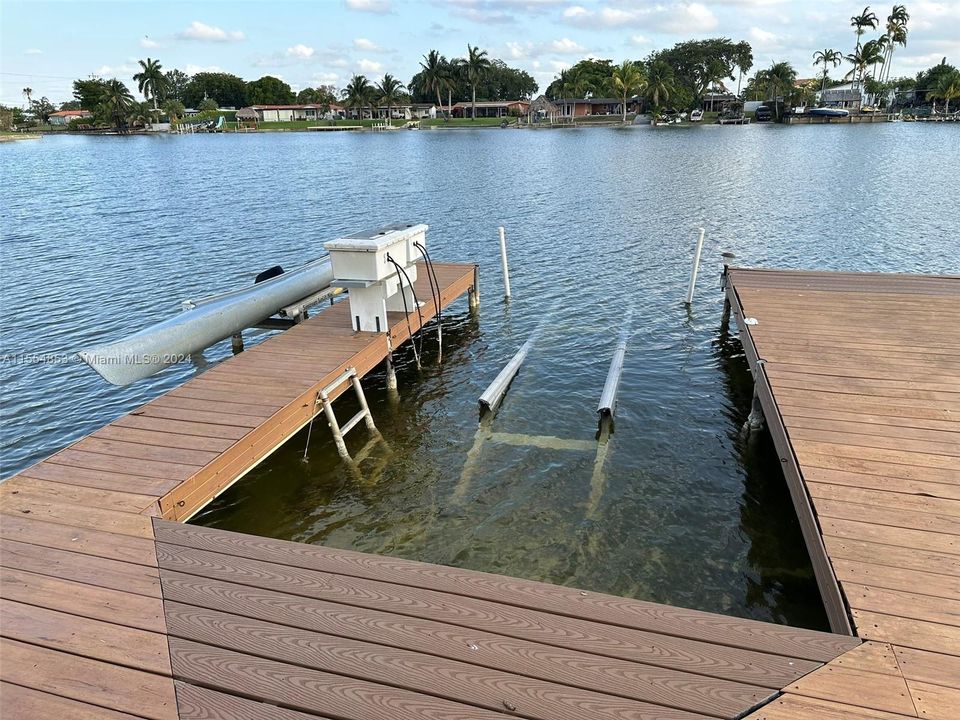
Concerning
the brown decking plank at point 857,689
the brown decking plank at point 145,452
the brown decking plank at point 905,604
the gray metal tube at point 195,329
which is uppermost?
the gray metal tube at point 195,329

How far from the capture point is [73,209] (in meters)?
27.8

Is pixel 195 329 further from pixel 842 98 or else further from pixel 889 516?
pixel 842 98

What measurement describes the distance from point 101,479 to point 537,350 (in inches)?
311

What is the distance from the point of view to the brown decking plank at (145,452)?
5977 mm

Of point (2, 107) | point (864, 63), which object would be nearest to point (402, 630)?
point (864, 63)

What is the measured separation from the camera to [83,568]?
4.45 m

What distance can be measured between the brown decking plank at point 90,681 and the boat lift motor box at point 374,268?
20.0 ft

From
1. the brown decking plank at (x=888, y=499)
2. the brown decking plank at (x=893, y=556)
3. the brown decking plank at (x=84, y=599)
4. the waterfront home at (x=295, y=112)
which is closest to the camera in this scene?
the brown decking plank at (x=84, y=599)

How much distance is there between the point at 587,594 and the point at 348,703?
1.76 m

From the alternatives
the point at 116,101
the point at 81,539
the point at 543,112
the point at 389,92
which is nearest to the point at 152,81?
the point at 116,101

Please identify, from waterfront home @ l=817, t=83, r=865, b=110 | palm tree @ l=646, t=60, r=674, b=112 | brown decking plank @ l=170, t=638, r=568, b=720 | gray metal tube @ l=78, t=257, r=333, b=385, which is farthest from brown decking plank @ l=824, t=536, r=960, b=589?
waterfront home @ l=817, t=83, r=865, b=110

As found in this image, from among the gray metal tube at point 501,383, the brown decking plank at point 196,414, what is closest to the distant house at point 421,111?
the gray metal tube at point 501,383

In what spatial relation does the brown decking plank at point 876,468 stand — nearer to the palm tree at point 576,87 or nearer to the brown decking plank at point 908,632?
the brown decking plank at point 908,632

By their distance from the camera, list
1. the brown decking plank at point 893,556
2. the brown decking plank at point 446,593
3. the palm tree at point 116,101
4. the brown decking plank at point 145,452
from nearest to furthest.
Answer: the brown decking plank at point 446,593, the brown decking plank at point 893,556, the brown decking plank at point 145,452, the palm tree at point 116,101
